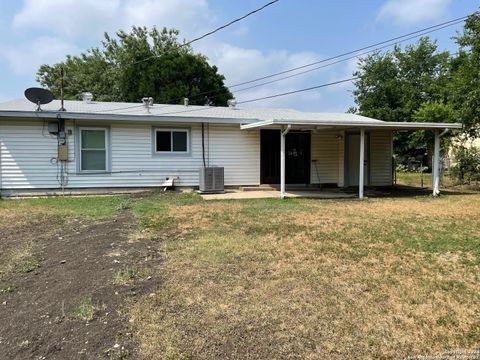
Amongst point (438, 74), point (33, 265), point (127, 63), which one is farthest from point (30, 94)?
point (438, 74)

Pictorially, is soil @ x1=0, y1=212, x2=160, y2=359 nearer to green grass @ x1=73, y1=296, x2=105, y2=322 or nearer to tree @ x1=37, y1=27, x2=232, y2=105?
green grass @ x1=73, y1=296, x2=105, y2=322

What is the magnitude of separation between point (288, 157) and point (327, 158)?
4.67ft

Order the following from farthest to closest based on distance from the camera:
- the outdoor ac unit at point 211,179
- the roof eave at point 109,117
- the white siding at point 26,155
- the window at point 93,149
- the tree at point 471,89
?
the tree at point 471,89 → the outdoor ac unit at point 211,179 → the window at point 93,149 → the white siding at point 26,155 → the roof eave at point 109,117

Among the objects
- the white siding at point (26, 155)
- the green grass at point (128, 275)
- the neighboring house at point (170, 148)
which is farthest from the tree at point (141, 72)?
the green grass at point (128, 275)

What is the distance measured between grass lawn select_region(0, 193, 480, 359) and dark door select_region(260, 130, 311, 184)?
5974 millimetres

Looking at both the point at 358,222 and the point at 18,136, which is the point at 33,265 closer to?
the point at 358,222

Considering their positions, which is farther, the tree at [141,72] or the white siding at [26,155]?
the tree at [141,72]

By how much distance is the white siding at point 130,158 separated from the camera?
10922mm

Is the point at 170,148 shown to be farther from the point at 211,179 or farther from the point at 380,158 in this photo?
the point at 380,158

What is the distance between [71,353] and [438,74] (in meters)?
33.4

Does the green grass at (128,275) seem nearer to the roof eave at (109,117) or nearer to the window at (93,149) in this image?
the roof eave at (109,117)

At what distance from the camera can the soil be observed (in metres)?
2.66

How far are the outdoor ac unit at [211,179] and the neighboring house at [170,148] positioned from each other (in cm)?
68

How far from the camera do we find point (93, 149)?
37.8ft
